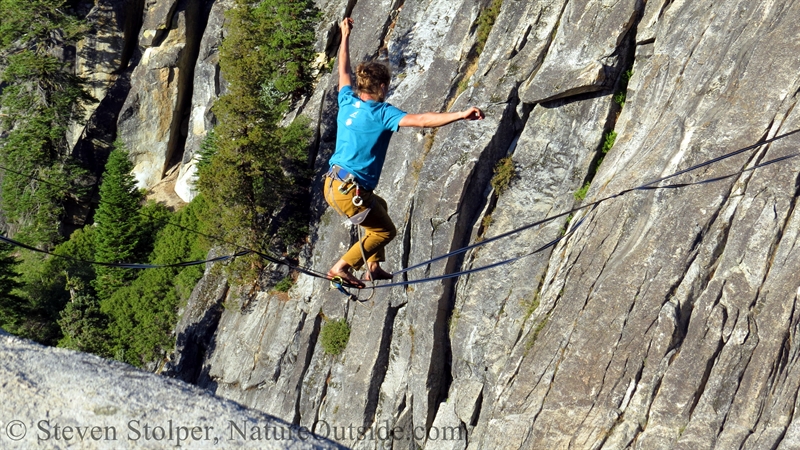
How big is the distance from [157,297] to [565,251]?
54.5 feet

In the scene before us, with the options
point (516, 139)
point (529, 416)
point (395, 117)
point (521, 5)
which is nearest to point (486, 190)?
point (516, 139)

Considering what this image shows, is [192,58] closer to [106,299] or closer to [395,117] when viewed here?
[106,299]

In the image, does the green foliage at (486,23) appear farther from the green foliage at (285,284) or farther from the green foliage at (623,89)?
the green foliage at (285,284)

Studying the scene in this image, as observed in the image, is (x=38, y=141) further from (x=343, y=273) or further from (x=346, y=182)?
(x=346, y=182)

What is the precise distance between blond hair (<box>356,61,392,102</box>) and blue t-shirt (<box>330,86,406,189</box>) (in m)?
0.11

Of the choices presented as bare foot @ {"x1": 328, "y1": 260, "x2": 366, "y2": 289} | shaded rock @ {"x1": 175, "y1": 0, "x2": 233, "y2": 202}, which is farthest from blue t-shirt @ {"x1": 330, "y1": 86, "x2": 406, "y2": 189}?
shaded rock @ {"x1": 175, "y1": 0, "x2": 233, "y2": 202}

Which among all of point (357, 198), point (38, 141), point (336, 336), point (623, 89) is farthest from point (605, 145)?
point (38, 141)

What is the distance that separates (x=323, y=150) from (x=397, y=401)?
7544 millimetres

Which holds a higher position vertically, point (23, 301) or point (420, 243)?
point (420, 243)

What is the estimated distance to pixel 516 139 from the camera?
16.3 metres

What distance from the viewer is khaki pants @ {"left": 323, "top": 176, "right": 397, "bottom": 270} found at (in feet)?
30.7

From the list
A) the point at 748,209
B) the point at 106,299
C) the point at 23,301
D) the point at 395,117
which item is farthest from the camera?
the point at 106,299

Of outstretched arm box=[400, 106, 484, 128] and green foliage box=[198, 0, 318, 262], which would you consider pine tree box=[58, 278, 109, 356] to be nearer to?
green foliage box=[198, 0, 318, 262]

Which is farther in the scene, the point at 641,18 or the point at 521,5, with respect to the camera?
the point at 521,5
